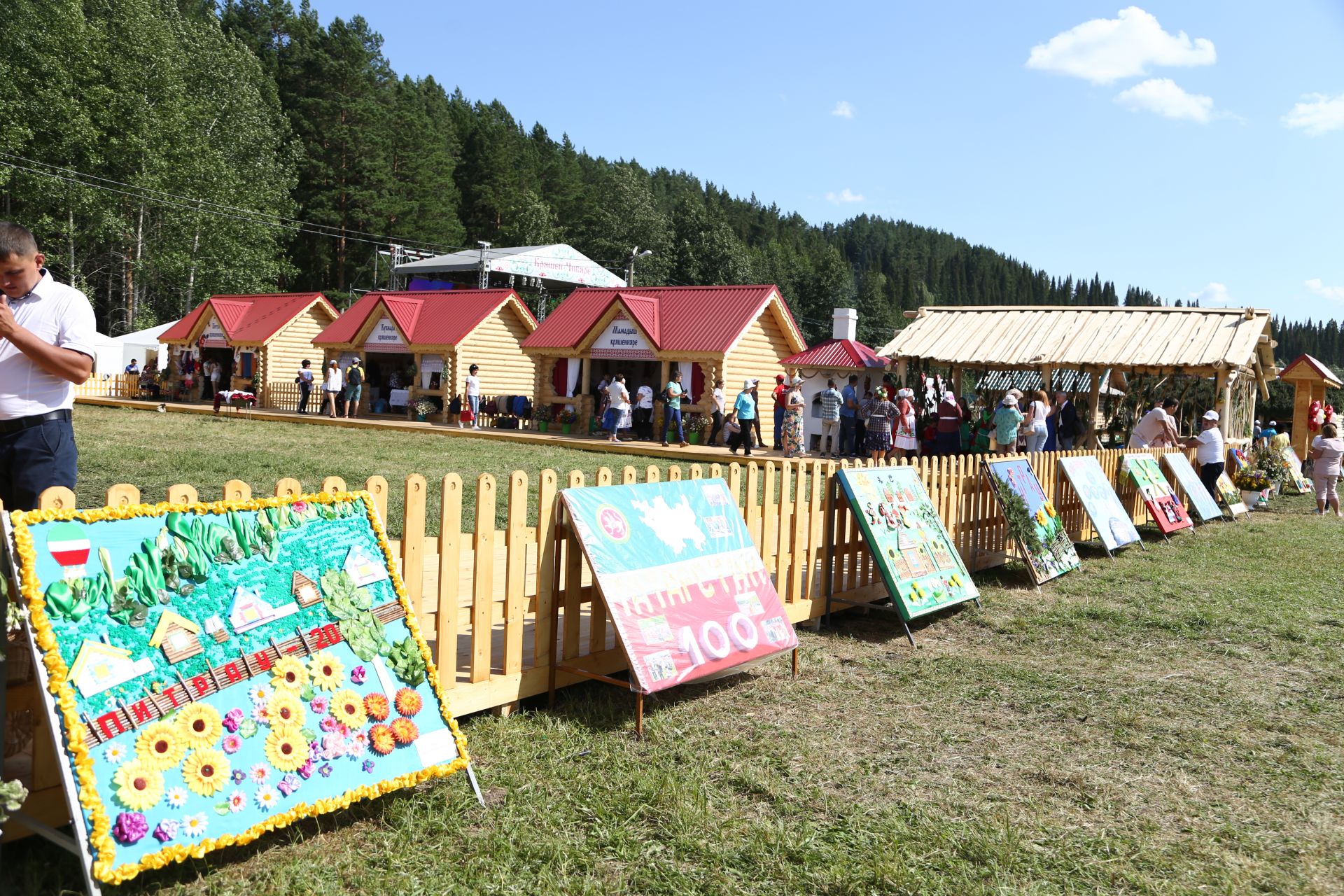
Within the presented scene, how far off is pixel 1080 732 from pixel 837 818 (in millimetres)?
1806

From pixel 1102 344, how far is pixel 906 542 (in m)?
15.8

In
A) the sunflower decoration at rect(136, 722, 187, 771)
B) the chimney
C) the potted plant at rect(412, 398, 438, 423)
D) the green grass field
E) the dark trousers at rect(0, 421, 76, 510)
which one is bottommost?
the green grass field

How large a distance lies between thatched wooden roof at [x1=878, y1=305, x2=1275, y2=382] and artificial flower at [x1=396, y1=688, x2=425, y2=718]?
1912 centimetres

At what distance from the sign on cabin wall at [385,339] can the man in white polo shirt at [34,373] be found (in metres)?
27.5

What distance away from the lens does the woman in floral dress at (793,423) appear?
22.0m

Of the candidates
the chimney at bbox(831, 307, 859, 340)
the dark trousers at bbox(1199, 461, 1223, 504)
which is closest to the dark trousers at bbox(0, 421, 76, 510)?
the dark trousers at bbox(1199, 461, 1223, 504)

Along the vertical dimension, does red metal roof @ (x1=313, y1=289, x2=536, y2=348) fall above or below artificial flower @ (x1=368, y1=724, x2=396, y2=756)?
above

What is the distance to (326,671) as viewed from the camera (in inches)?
137

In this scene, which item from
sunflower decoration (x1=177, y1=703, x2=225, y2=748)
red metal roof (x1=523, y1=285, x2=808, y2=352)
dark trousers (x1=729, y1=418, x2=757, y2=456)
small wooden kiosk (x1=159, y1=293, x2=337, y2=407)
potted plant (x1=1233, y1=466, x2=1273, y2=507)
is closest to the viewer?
sunflower decoration (x1=177, y1=703, x2=225, y2=748)

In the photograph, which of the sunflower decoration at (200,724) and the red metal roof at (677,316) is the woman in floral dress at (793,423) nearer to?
the red metal roof at (677,316)

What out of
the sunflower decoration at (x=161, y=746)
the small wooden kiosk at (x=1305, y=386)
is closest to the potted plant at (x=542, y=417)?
the small wooden kiosk at (x=1305, y=386)

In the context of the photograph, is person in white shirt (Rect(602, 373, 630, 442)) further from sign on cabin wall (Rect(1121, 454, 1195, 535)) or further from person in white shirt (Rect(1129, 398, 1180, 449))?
sign on cabin wall (Rect(1121, 454, 1195, 535))

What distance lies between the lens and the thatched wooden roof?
19.7 meters

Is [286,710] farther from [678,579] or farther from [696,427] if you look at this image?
[696,427]
